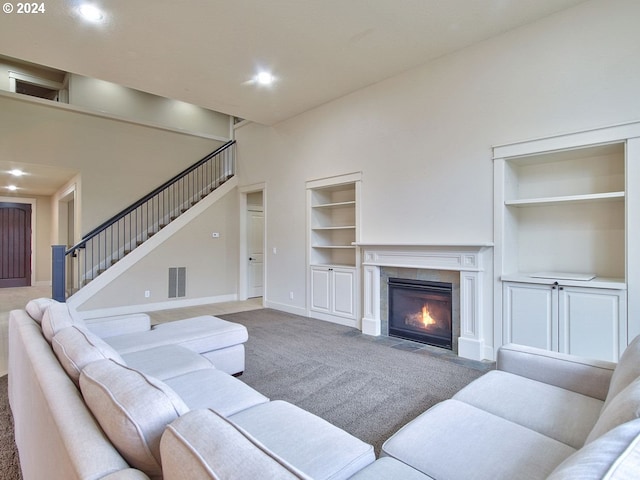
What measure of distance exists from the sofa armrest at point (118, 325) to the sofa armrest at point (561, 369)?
2.87m

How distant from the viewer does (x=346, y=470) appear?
121 centimetres

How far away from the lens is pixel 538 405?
1652mm

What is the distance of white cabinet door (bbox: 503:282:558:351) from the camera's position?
327cm

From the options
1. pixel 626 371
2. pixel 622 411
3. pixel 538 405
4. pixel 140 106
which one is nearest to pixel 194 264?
pixel 140 106

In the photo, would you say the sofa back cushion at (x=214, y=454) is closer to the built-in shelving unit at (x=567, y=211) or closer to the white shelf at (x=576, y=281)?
the white shelf at (x=576, y=281)

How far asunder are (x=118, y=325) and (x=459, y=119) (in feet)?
13.2

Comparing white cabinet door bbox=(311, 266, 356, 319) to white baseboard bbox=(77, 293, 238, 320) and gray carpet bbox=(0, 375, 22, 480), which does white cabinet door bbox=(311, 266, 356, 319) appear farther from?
gray carpet bbox=(0, 375, 22, 480)

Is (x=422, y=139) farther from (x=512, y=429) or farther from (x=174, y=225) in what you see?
(x=174, y=225)

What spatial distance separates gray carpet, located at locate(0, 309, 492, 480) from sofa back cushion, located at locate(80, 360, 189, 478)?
1434 millimetres

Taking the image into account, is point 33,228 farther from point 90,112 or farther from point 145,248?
point 145,248

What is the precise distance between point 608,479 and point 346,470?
818mm

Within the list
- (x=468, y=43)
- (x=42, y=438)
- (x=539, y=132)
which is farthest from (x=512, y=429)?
(x=468, y=43)

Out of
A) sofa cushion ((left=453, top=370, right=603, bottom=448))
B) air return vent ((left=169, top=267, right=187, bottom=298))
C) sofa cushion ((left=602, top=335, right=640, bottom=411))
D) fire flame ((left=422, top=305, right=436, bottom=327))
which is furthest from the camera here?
air return vent ((left=169, top=267, right=187, bottom=298))

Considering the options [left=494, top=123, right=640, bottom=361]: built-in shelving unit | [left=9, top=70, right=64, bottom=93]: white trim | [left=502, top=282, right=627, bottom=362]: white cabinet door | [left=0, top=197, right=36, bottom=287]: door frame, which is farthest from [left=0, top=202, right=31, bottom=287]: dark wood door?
[left=502, top=282, right=627, bottom=362]: white cabinet door
